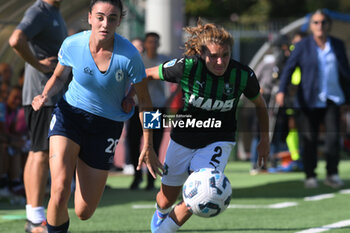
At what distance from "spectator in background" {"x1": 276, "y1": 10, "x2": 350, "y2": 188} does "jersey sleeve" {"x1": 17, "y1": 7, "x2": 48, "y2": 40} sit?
4709 millimetres

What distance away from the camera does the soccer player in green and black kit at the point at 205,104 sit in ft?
20.3

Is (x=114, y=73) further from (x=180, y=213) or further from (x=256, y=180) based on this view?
(x=256, y=180)

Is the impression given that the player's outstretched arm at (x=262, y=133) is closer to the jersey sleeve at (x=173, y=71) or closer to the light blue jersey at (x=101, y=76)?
the jersey sleeve at (x=173, y=71)

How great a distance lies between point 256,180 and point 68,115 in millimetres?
7034

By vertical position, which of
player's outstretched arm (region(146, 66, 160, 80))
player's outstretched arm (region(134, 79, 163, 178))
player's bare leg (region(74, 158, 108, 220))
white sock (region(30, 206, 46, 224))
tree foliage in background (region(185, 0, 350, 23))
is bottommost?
tree foliage in background (region(185, 0, 350, 23))

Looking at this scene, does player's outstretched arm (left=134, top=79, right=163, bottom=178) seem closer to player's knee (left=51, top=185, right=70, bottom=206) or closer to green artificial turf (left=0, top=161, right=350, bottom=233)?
player's knee (left=51, top=185, right=70, bottom=206)

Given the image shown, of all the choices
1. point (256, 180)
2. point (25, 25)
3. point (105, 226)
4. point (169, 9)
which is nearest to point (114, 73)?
point (25, 25)

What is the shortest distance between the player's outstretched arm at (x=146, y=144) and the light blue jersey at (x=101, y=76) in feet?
0.26

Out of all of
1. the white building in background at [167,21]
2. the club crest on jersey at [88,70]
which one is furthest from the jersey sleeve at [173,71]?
the white building in background at [167,21]

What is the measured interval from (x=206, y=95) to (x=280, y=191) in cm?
484

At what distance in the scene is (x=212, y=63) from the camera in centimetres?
618

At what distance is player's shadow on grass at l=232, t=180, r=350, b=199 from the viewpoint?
1031cm

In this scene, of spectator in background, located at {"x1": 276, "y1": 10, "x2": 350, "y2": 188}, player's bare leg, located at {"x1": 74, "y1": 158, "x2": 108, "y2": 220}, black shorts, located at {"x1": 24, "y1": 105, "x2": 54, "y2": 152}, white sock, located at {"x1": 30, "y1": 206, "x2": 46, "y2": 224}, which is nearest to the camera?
player's bare leg, located at {"x1": 74, "y1": 158, "x2": 108, "y2": 220}

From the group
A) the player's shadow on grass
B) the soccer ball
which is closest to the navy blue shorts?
the soccer ball
